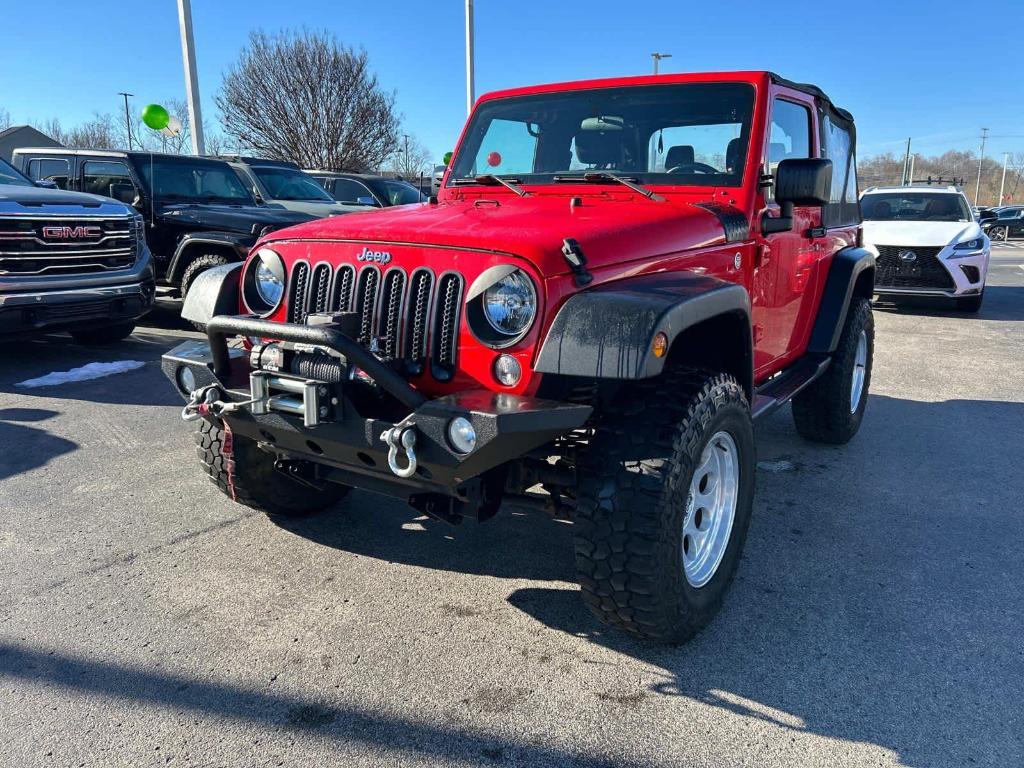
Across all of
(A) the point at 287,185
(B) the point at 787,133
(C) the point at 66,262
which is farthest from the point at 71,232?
(B) the point at 787,133

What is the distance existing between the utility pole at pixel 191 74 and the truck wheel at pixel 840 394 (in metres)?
13.4

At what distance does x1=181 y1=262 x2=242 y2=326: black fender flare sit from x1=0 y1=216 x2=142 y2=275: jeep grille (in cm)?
425

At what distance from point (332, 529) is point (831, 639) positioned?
89.3 inches

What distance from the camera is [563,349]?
2.33 m

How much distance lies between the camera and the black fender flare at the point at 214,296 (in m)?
3.09

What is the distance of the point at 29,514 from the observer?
3887 millimetres

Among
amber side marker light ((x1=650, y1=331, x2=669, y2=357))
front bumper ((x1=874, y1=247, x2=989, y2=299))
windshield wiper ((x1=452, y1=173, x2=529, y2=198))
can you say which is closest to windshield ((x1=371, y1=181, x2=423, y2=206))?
front bumper ((x1=874, y1=247, x2=989, y2=299))

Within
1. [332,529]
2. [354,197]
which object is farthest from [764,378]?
[354,197]

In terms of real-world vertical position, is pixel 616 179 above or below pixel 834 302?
above

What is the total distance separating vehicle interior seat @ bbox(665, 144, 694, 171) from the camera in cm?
368

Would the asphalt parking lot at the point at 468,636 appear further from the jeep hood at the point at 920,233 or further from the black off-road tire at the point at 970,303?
the black off-road tire at the point at 970,303

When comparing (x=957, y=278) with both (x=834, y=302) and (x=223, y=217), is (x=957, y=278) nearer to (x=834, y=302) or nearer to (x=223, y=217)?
(x=834, y=302)

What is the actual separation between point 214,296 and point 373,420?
43.9 inches

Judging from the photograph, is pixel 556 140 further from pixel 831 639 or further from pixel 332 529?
pixel 831 639
